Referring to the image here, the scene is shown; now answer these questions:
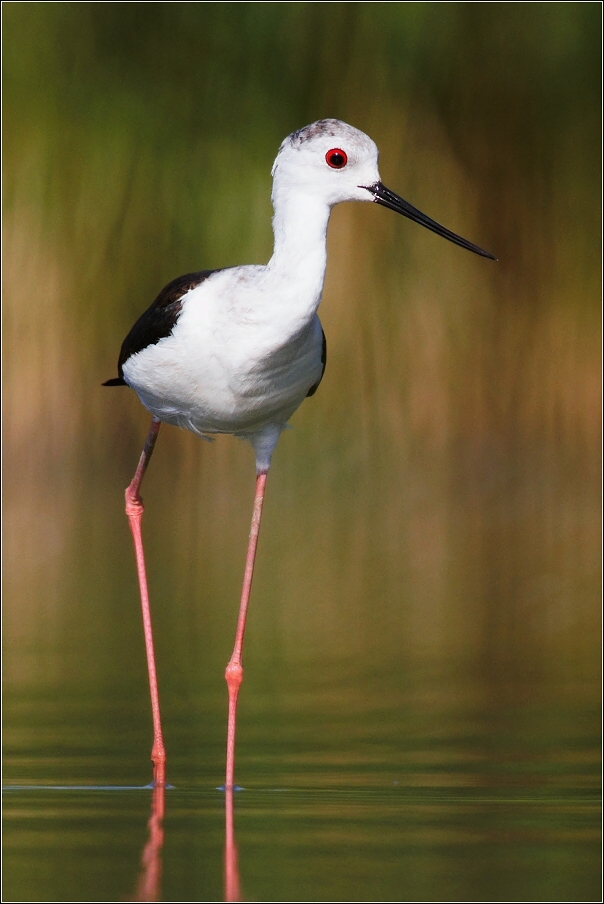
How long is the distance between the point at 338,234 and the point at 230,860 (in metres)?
7.94

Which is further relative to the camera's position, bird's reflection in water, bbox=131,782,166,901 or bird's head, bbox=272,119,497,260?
bird's head, bbox=272,119,497,260

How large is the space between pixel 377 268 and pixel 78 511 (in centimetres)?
254

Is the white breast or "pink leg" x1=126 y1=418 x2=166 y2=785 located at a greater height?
the white breast

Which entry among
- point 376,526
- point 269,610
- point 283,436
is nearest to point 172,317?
point 269,610

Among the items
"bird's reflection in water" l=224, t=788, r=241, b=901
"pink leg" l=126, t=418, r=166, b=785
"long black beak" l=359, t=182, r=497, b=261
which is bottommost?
"bird's reflection in water" l=224, t=788, r=241, b=901

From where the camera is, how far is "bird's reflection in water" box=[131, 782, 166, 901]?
3.60 meters

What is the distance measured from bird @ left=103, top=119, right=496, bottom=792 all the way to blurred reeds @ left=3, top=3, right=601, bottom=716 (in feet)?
18.7

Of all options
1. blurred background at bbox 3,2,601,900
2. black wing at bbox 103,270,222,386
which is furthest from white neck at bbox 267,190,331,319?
blurred background at bbox 3,2,601,900

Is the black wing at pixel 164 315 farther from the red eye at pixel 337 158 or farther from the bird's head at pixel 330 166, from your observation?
the red eye at pixel 337 158

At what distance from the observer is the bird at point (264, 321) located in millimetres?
4887

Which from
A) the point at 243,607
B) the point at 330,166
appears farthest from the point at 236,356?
the point at 243,607

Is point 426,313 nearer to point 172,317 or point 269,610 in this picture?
point 269,610

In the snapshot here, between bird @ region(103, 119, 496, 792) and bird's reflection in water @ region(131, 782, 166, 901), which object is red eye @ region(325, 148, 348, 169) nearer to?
bird @ region(103, 119, 496, 792)

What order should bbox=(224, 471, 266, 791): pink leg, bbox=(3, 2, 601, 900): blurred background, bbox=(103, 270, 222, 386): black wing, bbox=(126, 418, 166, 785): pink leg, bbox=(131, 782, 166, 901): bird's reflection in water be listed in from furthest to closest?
bbox=(3, 2, 601, 900): blurred background → bbox=(224, 471, 266, 791): pink leg → bbox=(103, 270, 222, 386): black wing → bbox=(126, 418, 166, 785): pink leg → bbox=(131, 782, 166, 901): bird's reflection in water
